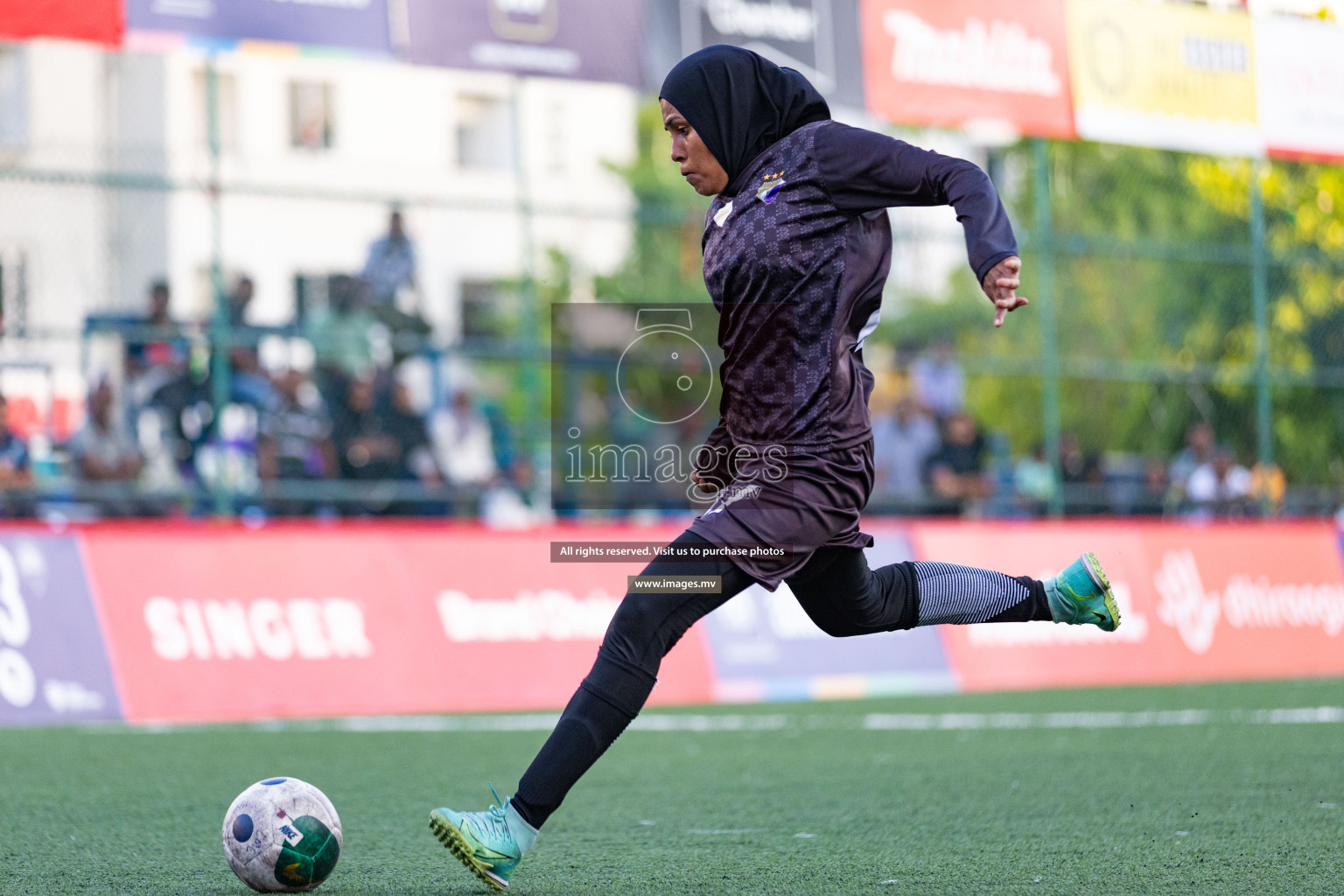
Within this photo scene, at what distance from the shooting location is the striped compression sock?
14.8 ft

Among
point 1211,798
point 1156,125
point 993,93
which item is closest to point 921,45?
point 993,93

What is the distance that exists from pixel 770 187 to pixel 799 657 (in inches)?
284

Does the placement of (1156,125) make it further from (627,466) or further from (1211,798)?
(1211,798)

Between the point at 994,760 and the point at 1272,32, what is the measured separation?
30.3ft

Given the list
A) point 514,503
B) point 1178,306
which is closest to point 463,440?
point 514,503

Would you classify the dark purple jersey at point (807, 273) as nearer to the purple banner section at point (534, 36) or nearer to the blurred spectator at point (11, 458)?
the purple banner section at point (534, 36)

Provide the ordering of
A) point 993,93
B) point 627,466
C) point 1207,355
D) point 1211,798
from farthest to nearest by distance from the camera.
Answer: point 1207,355 < point 627,466 < point 993,93 < point 1211,798

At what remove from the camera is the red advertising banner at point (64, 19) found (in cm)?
955

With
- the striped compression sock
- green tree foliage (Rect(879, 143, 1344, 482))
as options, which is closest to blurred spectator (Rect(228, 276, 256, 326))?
green tree foliage (Rect(879, 143, 1344, 482))

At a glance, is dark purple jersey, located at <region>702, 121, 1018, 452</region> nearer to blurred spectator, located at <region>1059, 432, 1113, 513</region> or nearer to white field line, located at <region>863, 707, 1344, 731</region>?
white field line, located at <region>863, 707, 1344, 731</region>

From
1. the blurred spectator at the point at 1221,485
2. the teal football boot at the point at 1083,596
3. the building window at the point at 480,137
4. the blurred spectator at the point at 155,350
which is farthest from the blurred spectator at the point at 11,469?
the building window at the point at 480,137

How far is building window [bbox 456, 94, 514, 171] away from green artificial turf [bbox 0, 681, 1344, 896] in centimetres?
2789

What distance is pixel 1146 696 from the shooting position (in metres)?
10.1

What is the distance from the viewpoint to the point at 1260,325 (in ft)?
48.0
